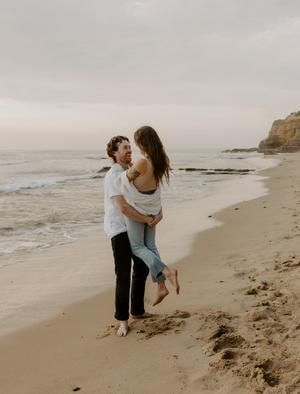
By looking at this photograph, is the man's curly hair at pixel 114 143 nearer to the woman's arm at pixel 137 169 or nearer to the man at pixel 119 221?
the man at pixel 119 221

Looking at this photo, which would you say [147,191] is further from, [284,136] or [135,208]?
[284,136]

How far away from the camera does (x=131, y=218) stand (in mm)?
3855

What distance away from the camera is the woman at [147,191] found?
3752 millimetres

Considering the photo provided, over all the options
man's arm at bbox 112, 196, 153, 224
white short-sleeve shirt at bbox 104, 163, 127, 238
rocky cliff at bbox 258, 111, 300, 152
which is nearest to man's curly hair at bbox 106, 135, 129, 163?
white short-sleeve shirt at bbox 104, 163, 127, 238

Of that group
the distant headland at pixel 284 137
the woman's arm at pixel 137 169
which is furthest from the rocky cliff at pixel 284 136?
the woman's arm at pixel 137 169

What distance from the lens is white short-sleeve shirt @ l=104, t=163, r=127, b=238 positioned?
12.8 ft

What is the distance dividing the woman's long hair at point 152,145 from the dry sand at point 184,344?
1.48 meters

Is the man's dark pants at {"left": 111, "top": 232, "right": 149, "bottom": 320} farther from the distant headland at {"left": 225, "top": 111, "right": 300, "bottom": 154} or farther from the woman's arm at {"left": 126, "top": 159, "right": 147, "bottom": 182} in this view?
the distant headland at {"left": 225, "top": 111, "right": 300, "bottom": 154}

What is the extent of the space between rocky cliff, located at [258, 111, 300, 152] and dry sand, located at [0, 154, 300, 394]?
7699cm

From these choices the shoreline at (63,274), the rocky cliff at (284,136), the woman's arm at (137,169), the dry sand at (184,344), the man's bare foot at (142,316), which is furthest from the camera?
the rocky cliff at (284,136)

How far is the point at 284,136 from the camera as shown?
87500mm

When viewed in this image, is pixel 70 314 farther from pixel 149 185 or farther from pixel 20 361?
pixel 149 185

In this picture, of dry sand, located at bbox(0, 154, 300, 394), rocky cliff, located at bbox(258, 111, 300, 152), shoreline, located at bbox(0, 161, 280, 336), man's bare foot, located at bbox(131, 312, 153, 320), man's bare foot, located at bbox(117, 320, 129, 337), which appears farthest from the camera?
rocky cliff, located at bbox(258, 111, 300, 152)

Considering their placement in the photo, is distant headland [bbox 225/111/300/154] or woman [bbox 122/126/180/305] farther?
distant headland [bbox 225/111/300/154]
